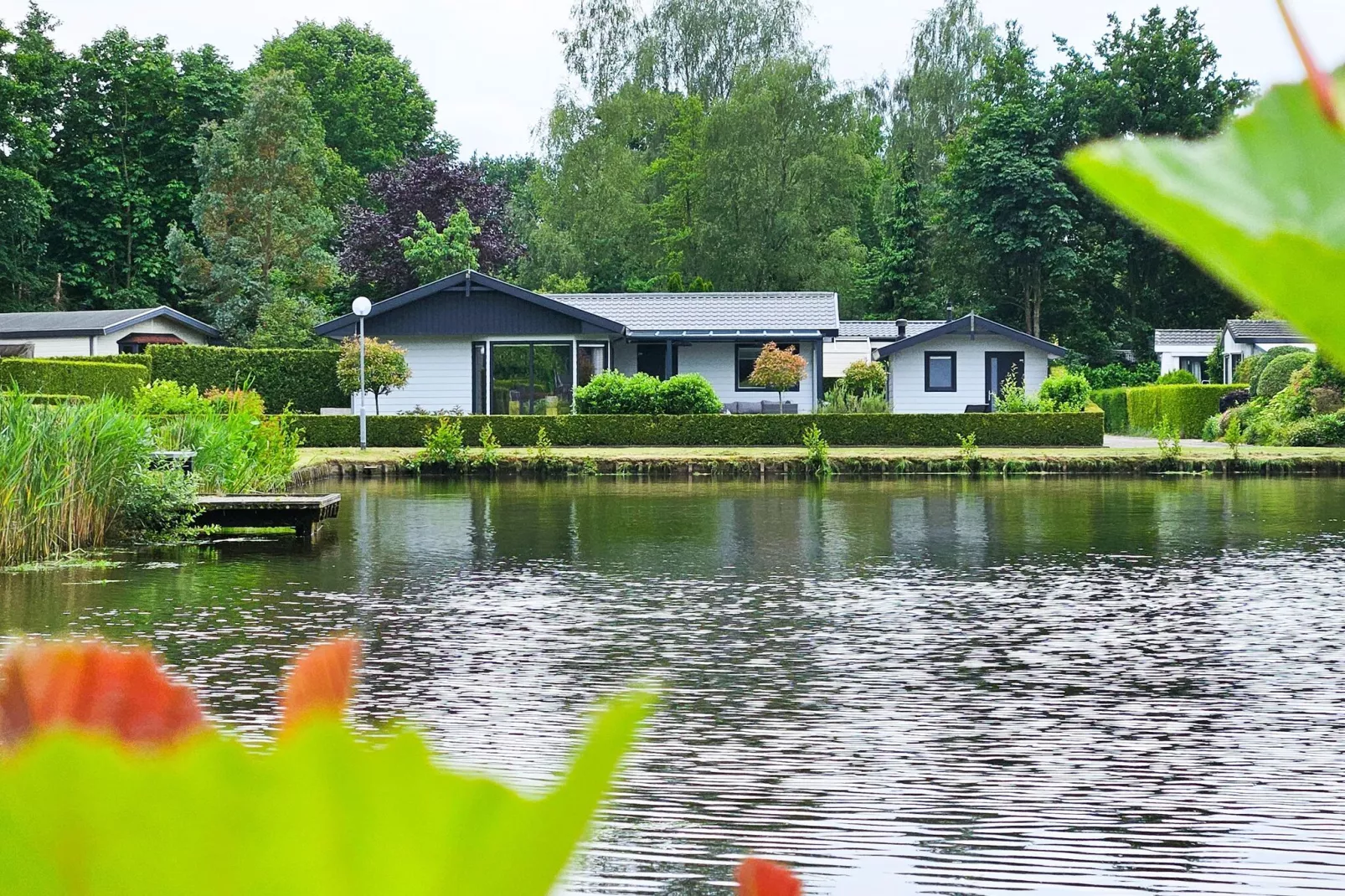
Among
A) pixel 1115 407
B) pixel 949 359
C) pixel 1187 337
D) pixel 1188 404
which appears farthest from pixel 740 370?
pixel 1187 337

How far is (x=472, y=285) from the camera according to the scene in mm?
34031

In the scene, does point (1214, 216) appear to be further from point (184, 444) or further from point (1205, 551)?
point (184, 444)

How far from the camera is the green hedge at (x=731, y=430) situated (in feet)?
95.7

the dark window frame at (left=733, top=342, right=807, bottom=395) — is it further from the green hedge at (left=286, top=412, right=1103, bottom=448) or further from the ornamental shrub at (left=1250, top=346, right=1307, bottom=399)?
the ornamental shrub at (left=1250, top=346, right=1307, bottom=399)

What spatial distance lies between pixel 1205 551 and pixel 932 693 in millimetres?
7443

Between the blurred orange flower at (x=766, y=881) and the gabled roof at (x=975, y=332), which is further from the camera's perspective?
the gabled roof at (x=975, y=332)

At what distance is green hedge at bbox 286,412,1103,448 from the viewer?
1148 inches

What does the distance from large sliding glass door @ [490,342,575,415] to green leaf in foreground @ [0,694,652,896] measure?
1348 inches

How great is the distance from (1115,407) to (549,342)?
19.1m

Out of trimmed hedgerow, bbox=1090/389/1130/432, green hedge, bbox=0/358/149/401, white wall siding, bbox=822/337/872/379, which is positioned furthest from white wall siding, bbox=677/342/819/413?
green hedge, bbox=0/358/149/401

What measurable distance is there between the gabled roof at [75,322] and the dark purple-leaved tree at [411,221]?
18.9ft

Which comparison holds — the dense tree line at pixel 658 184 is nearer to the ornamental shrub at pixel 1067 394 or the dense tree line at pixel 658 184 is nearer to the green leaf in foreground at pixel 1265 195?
the ornamental shrub at pixel 1067 394

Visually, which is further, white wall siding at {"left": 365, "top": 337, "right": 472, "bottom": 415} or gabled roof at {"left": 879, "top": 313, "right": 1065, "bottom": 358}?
gabled roof at {"left": 879, "top": 313, "right": 1065, "bottom": 358}

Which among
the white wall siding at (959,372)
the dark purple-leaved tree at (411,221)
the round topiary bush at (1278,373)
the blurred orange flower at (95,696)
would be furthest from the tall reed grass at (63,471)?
the dark purple-leaved tree at (411,221)
